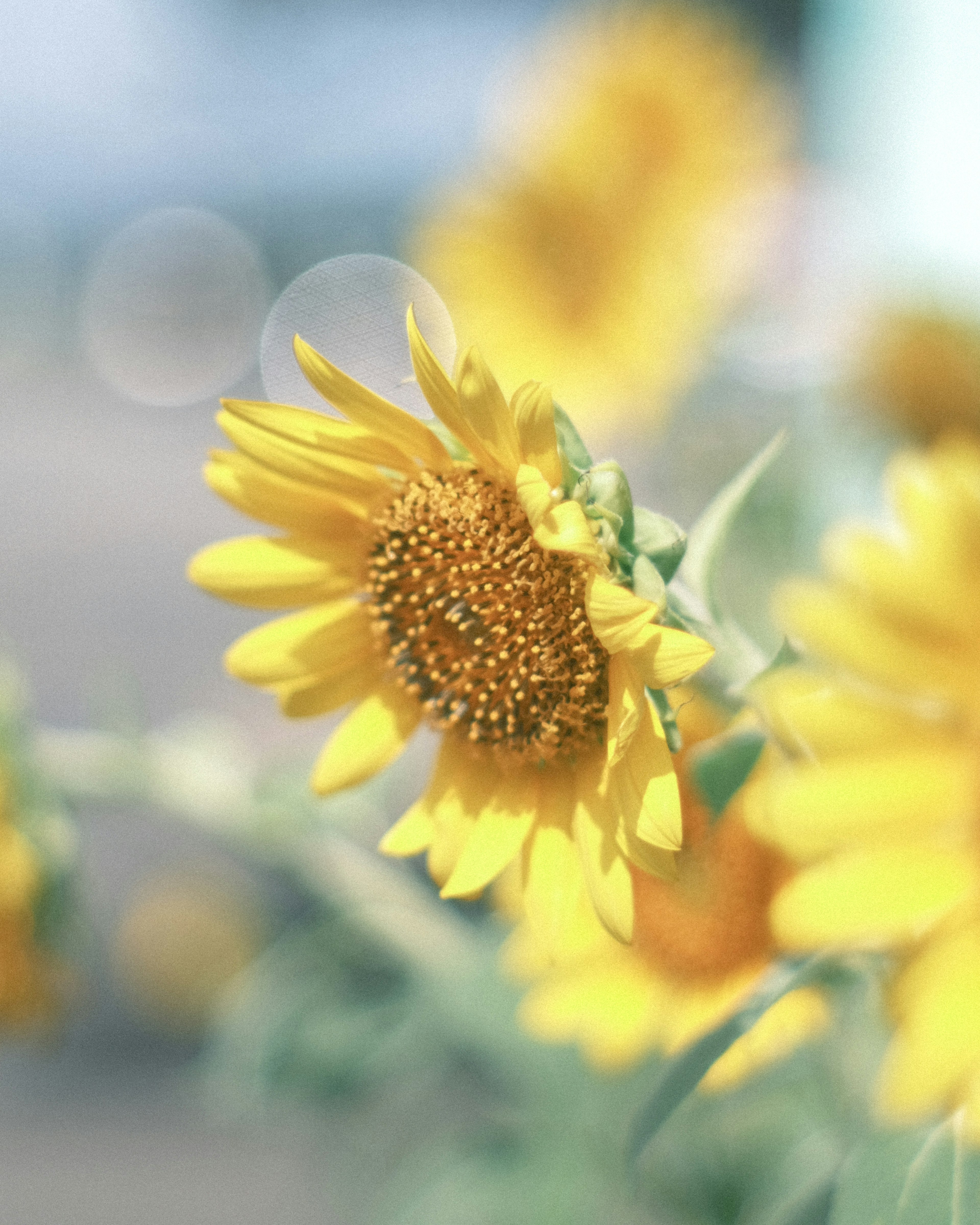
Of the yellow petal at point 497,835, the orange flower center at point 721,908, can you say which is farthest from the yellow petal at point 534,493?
the orange flower center at point 721,908

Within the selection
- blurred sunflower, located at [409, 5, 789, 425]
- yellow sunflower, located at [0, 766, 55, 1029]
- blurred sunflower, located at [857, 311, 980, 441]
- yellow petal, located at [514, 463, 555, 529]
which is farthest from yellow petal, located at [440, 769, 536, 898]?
blurred sunflower, located at [409, 5, 789, 425]

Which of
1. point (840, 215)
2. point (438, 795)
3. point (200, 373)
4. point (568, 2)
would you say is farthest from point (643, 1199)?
point (200, 373)

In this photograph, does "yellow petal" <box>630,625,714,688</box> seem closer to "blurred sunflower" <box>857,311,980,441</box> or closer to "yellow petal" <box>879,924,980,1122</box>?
"yellow petal" <box>879,924,980,1122</box>

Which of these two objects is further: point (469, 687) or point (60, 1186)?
point (60, 1186)

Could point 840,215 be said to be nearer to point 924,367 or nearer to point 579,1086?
point 924,367

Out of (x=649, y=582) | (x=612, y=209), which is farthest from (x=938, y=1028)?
(x=612, y=209)

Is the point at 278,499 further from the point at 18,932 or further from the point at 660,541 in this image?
the point at 18,932

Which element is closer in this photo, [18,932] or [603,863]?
[603,863]
